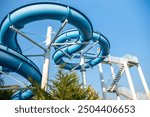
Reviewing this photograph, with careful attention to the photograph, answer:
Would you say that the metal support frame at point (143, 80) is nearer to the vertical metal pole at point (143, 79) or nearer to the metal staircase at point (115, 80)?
the vertical metal pole at point (143, 79)

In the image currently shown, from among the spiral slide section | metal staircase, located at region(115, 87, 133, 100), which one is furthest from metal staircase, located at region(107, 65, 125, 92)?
the spiral slide section

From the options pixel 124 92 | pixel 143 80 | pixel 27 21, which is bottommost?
pixel 124 92

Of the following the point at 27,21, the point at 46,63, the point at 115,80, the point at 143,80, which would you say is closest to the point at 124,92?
the point at 115,80

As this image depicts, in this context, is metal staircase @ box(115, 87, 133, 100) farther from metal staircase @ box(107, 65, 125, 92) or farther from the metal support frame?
the metal support frame

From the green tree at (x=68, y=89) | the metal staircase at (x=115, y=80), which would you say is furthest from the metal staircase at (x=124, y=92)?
the green tree at (x=68, y=89)

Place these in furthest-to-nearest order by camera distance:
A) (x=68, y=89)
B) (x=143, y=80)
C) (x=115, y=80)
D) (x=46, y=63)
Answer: (x=115, y=80)
(x=143, y=80)
(x=46, y=63)
(x=68, y=89)

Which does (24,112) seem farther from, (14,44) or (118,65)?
(118,65)

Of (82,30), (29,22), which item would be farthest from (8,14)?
(82,30)

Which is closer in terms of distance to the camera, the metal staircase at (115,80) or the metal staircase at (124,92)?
the metal staircase at (124,92)

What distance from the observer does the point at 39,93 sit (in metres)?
6.36

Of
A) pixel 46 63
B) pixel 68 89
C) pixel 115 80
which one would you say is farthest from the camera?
pixel 115 80

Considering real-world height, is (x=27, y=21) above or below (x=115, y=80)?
below

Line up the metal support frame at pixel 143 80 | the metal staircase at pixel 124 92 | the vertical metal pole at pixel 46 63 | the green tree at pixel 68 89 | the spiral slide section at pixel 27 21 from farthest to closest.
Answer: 1. the metal support frame at pixel 143 80
2. the metal staircase at pixel 124 92
3. the spiral slide section at pixel 27 21
4. the vertical metal pole at pixel 46 63
5. the green tree at pixel 68 89

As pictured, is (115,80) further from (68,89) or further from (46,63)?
(68,89)
